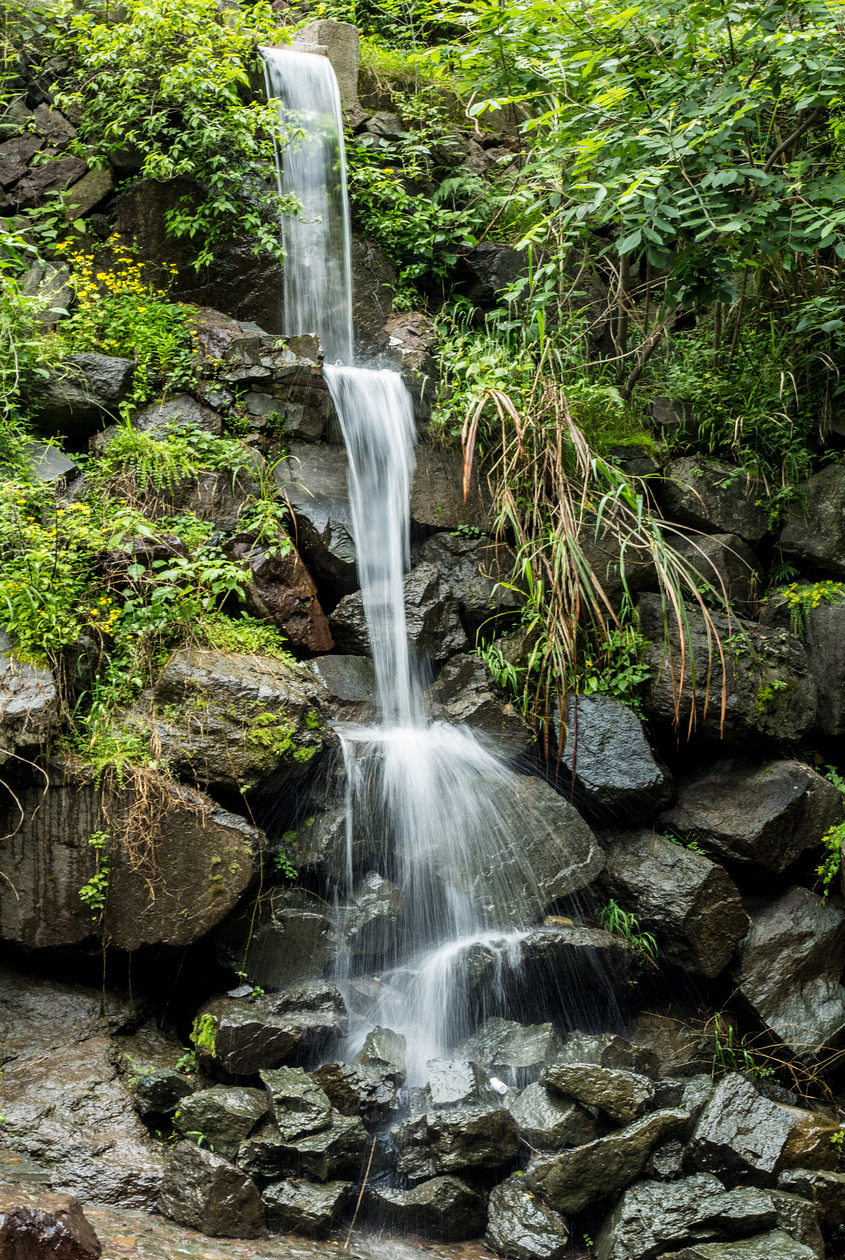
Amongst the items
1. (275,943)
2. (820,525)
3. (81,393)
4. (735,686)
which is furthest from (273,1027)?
(820,525)

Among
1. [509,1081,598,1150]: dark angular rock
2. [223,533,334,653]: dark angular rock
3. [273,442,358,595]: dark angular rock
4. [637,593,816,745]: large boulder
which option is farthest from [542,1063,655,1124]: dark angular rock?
[273,442,358,595]: dark angular rock

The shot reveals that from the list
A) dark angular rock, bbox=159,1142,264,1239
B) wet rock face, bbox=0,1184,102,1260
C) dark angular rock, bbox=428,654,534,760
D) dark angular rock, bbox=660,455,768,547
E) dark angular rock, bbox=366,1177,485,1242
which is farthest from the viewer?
dark angular rock, bbox=660,455,768,547

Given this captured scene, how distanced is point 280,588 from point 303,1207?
10.3 ft

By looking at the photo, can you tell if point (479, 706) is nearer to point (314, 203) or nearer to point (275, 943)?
point (275, 943)

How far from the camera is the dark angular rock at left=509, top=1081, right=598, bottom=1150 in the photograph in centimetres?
359

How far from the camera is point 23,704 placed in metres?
4.05

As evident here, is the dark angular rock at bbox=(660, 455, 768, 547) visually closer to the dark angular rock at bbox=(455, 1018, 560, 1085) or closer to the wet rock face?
the dark angular rock at bbox=(455, 1018, 560, 1085)

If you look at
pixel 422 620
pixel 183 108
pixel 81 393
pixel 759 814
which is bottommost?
pixel 759 814

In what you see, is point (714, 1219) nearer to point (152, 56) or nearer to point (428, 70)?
point (152, 56)

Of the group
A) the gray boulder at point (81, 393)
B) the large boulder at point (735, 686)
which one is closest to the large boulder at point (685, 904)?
the large boulder at point (735, 686)

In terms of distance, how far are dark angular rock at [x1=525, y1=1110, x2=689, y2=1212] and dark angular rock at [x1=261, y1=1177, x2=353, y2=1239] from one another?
766mm

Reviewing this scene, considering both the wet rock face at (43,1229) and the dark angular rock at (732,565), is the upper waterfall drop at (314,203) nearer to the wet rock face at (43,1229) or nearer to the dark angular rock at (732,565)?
the dark angular rock at (732,565)

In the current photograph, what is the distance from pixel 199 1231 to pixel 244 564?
3190 mm

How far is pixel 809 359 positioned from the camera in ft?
21.6
